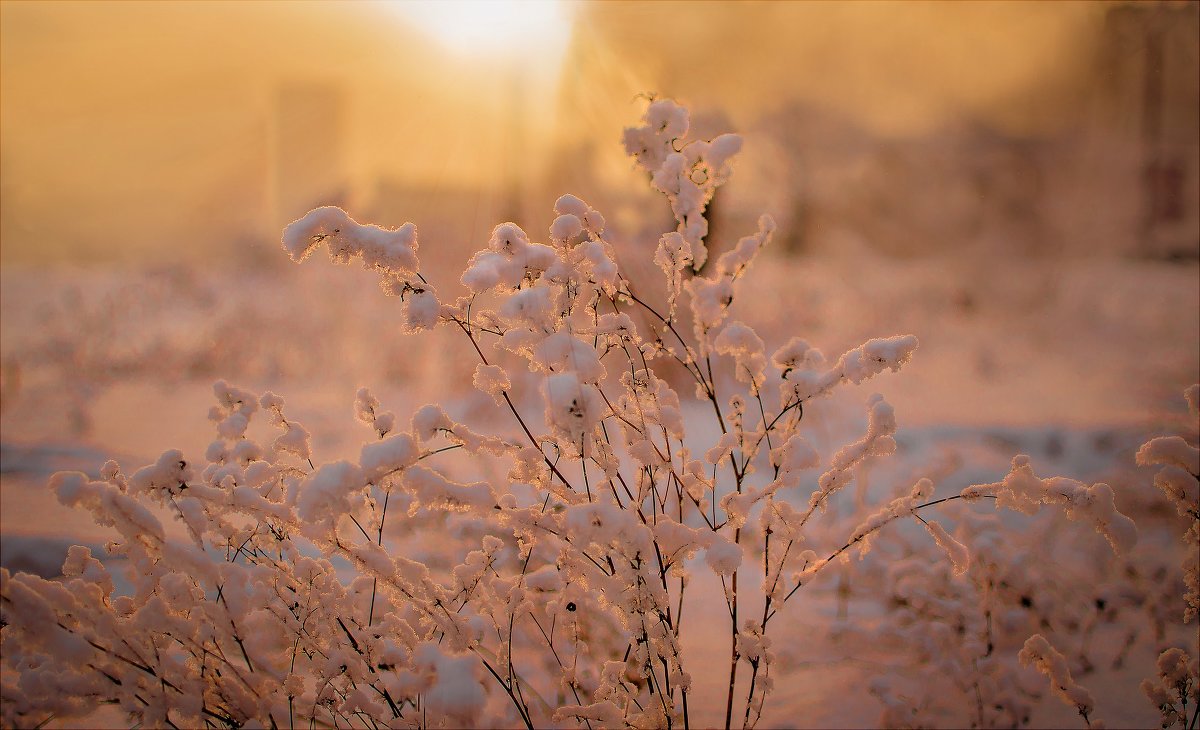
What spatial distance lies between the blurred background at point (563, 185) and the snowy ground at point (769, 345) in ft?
0.07

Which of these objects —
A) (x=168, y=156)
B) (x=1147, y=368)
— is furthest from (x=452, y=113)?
(x=1147, y=368)

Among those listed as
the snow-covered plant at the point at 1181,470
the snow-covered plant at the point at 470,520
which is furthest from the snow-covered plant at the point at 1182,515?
the snow-covered plant at the point at 470,520

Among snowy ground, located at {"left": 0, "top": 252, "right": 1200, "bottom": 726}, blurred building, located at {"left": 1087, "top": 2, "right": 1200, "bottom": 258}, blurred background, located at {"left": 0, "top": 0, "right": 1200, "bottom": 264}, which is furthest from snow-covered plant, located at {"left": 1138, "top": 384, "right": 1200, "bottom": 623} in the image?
blurred building, located at {"left": 1087, "top": 2, "right": 1200, "bottom": 258}

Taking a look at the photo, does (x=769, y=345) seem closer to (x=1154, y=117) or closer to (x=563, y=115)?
(x=563, y=115)

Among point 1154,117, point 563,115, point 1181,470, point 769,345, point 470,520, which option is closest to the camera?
point 1181,470

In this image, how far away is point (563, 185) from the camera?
3770 millimetres

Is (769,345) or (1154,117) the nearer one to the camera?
(1154,117)

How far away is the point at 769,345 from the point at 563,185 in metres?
1.82

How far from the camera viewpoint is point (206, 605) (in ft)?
3.80

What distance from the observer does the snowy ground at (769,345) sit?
3309 mm

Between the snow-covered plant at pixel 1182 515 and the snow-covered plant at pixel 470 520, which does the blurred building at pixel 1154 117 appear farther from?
the snow-covered plant at pixel 470 520

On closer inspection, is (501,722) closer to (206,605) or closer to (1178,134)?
(206,605)

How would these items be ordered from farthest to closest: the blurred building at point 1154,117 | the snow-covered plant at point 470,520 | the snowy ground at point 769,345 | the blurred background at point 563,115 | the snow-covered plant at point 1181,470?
the blurred building at point 1154,117 → the snowy ground at point 769,345 → the blurred background at point 563,115 → the snow-covered plant at point 1181,470 → the snow-covered plant at point 470,520

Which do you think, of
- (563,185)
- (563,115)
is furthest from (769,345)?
(563,115)
